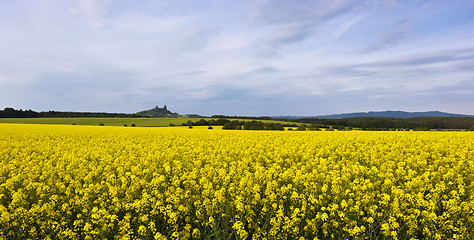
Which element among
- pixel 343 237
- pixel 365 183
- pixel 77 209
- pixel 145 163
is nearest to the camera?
pixel 343 237

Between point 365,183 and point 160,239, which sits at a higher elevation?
point 365,183

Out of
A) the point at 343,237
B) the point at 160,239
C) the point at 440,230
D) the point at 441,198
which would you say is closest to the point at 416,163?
the point at 441,198

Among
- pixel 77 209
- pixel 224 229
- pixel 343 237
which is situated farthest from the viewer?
pixel 77 209

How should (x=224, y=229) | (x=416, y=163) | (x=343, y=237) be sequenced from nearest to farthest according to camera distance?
(x=343, y=237) < (x=224, y=229) < (x=416, y=163)

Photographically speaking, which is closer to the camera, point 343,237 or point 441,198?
point 343,237

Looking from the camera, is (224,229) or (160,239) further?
(224,229)

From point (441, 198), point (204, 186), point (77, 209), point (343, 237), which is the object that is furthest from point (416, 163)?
point (77, 209)

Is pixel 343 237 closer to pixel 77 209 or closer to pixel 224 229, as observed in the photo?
pixel 224 229

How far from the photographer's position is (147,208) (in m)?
5.21

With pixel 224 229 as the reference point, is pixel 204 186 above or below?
above

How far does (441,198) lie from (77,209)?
→ 8.52m

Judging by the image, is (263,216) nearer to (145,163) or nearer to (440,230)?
(440,230)

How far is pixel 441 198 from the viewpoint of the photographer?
5762mm

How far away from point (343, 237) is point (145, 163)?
6.72m
